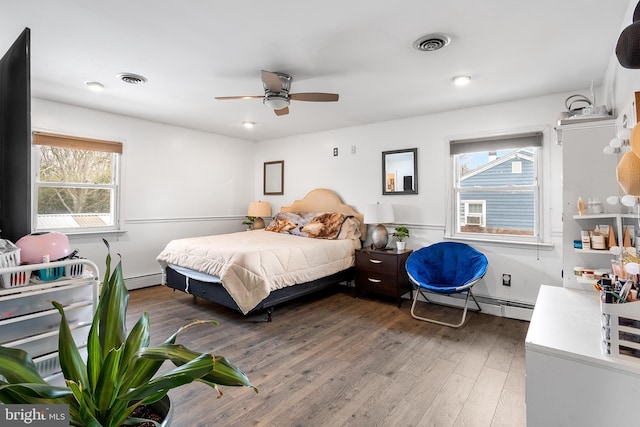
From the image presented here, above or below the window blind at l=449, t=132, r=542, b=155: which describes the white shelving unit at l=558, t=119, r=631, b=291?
below

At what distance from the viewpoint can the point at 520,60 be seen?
8.19 feet

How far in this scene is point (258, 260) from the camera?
3.09 metres

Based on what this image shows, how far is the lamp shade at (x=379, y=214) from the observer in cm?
401

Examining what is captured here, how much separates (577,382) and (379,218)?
296cm

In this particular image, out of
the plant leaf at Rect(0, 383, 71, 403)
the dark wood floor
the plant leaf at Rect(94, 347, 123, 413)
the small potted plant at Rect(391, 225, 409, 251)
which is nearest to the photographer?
the plant leaf at Rect(0, 383, 71, 403)

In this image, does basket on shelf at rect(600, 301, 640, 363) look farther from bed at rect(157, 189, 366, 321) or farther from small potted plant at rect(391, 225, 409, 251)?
small potted plant at rect(391, 225, 409, 251)

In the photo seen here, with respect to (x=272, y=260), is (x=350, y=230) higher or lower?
higher

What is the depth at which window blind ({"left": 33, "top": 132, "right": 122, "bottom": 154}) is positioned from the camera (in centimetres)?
356

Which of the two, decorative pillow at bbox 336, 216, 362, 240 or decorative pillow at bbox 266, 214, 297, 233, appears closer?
decorative pillow at bbox 336, 216, 362, 240

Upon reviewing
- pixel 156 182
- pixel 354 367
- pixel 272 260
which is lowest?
pixel 354 367

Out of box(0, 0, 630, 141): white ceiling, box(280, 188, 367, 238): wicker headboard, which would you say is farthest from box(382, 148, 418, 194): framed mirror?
box(0, 0, 630, 141): white ceiling

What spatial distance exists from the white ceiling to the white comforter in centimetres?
160

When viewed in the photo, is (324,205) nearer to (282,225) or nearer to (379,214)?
(282,225)

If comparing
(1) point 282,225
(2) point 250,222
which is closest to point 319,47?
(1) point 282,225
